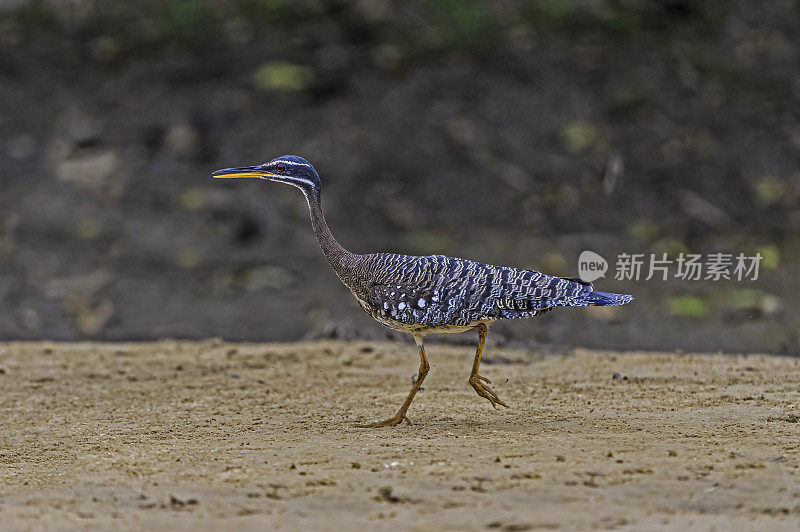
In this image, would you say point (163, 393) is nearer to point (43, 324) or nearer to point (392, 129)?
point (43, 324)

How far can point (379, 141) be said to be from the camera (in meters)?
13.9

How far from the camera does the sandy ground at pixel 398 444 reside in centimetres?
442

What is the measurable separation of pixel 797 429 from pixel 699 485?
1533 millimetres

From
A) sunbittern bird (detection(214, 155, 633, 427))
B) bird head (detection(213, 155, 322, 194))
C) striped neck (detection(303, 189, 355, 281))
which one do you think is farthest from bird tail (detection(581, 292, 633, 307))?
bird head (detection(213, 155, 322, 194))

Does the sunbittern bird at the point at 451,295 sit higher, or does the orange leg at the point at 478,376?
the sunbittern bird at the point at 451,295

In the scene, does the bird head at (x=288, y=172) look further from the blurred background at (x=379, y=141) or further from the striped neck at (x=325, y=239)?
the blurred background at (x=379, y=141)

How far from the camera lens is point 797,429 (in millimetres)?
5816

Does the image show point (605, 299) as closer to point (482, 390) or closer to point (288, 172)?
point (482, 390)

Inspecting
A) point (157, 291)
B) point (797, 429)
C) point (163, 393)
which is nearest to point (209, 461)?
point (163, 393)

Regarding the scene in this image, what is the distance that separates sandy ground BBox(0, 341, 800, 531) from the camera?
442cm

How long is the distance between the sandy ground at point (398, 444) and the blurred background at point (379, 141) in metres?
2.49

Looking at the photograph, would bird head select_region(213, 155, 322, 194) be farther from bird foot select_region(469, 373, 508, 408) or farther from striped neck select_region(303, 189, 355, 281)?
bird foot select_region(469, 373, 508, 408)

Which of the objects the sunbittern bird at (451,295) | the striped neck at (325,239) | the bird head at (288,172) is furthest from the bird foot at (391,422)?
the bird head at (288,172)

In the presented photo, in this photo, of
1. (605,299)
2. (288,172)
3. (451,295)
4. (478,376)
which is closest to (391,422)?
(478,376)
